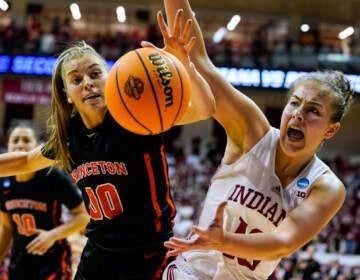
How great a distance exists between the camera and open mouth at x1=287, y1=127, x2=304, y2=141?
8.04ft

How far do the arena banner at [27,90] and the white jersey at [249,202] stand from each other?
50.9 feet

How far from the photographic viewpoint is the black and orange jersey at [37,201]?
4492 mm

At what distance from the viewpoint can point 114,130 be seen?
2723mm

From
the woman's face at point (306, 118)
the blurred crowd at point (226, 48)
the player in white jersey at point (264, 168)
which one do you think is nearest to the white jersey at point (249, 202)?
the player in white jersey at point (264, 168)

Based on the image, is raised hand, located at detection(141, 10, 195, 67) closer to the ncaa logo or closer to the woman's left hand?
the ncaa logo

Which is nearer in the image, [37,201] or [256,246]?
[256,246]

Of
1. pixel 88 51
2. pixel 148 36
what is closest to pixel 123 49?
pixel 148 36

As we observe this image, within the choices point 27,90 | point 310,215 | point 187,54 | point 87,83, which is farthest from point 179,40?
point 27,90

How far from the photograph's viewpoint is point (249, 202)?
246cm

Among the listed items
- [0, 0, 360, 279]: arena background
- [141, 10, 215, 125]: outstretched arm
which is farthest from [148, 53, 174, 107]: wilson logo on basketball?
[0, 0, 360, 279]: arena background

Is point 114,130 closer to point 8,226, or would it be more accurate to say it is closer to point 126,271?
point 126,271

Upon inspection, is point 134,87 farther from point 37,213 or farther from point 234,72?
point 234,72

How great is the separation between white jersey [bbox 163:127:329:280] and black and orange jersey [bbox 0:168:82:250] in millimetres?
2090

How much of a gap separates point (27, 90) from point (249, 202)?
16374 mm
